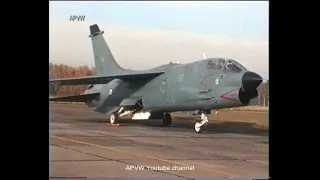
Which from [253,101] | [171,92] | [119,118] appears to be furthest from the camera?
[171,92]

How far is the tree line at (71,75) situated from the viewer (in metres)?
6.16

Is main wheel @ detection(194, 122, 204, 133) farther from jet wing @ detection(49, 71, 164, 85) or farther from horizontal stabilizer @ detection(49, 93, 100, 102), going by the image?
horizontal stabilizer @ detection(49, 93, 100, 102)

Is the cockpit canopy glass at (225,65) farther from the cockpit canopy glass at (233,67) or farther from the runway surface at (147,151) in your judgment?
the runway surface at (147,151)

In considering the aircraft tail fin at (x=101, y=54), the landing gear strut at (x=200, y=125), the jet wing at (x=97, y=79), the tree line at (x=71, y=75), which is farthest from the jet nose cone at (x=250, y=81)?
the aircraft tail fin at (x=101, y=54)

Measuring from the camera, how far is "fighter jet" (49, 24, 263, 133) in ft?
26.1

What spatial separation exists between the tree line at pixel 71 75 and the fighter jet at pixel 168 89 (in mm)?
144

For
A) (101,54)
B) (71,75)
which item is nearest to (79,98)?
(71,75)
